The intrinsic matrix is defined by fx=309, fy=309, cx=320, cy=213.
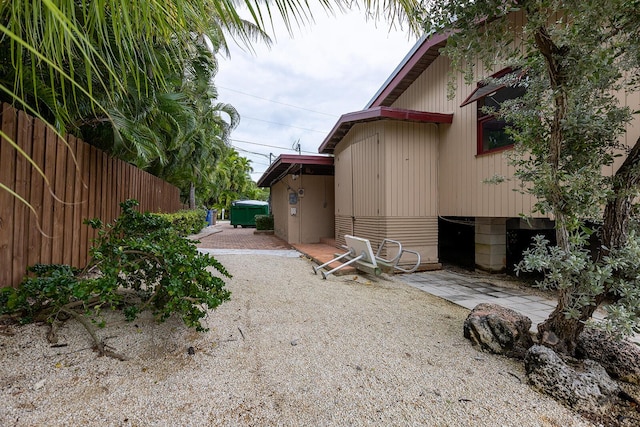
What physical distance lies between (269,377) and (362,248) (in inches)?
137

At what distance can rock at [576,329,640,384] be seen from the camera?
7.52 feet

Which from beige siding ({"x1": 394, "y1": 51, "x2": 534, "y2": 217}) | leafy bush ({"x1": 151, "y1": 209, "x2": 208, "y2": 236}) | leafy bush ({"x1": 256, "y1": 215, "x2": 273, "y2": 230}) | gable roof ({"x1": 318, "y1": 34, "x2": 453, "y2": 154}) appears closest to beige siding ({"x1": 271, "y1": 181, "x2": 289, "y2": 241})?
leafy bush ({"x1": 256, "y1": 215, "x2": 273, "y2": 230})

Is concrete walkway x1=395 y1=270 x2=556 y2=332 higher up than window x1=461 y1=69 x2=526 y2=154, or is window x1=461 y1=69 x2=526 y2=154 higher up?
window x1=461 y1=69 x2=526 y2=154

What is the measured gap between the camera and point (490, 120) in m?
5.62

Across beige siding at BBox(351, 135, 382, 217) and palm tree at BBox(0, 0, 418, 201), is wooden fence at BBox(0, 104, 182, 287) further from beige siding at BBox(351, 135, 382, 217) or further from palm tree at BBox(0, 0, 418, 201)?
beige siding at BBox(351, 135, 382, 217)

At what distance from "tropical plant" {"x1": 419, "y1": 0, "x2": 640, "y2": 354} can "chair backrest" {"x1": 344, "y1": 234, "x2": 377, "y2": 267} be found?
2833 millimetres

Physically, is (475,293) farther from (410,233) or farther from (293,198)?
(293,198)

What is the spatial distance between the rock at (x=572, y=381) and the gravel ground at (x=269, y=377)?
0.09 m

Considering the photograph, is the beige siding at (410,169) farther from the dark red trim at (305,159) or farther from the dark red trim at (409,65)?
the dark red trim at (305,159)

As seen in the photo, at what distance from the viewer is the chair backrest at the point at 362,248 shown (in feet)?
17.1

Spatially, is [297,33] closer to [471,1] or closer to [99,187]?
[471,1]

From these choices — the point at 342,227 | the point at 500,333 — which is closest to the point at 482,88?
the point at 500,333

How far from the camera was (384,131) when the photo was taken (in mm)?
6375

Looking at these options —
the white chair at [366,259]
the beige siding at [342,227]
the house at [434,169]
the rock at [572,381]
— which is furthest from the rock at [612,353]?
the beige siding at [342,227]
